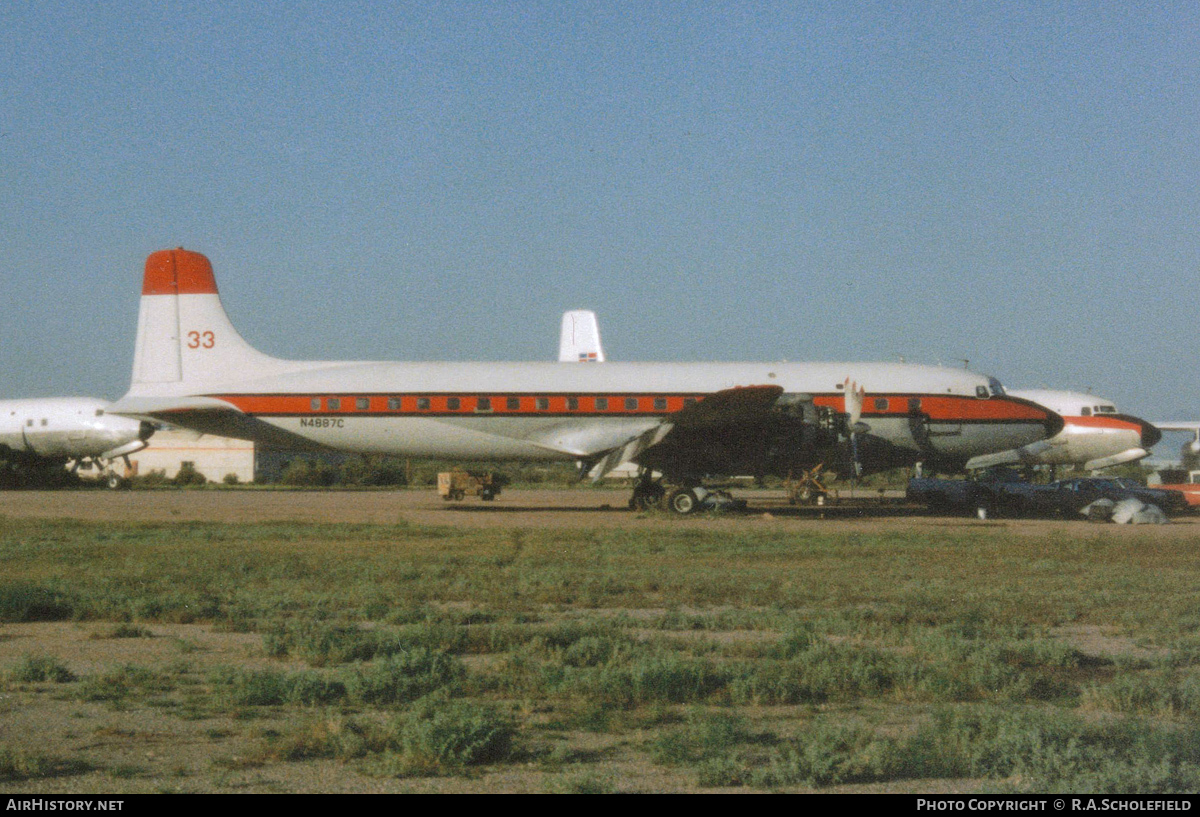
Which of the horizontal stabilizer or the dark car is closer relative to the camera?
the horizontal stabilizer

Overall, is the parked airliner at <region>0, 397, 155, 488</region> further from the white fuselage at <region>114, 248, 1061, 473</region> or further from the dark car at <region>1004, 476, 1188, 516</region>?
the dark car at <region>1004, 476, 1188, 516</region>

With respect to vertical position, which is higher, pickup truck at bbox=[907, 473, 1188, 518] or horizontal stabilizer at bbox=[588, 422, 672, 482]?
horizontal stabilizer at bbox=[588, 422, 672, 482]

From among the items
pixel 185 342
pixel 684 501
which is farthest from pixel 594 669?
pixel 185 342

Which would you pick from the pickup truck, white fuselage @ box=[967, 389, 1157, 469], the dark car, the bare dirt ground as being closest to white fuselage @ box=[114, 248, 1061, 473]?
the pickup truck

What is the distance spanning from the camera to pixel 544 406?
28578mm

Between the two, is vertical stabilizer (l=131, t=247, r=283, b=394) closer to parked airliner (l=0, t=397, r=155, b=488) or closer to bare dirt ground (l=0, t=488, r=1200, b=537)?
bare dirt ground (l=0, t=488, r=1200, b=537)

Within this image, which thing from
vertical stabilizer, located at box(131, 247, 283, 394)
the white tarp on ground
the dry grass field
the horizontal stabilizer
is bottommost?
the dry grass field

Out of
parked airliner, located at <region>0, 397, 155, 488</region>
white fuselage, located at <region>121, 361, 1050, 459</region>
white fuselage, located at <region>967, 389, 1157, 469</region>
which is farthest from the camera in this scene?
parked airliner, located at <region>0, 397, 155, 488</region>

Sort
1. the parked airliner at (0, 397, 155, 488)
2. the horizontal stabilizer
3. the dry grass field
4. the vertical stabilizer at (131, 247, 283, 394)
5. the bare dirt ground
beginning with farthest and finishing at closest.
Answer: the parked airliner at (0, 397, 155, 488)
the vertical stabilizer at (131, 247, 283, 394)
the horizontal stabilizer
the bare dirt ground
the dry grass field

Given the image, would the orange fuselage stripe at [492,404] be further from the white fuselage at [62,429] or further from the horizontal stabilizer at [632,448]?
the white fuselage at [62,429]

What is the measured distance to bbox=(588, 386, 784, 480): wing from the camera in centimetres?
2628

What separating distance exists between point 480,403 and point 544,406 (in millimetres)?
1701

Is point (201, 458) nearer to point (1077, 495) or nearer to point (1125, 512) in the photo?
point (1077, 495)
